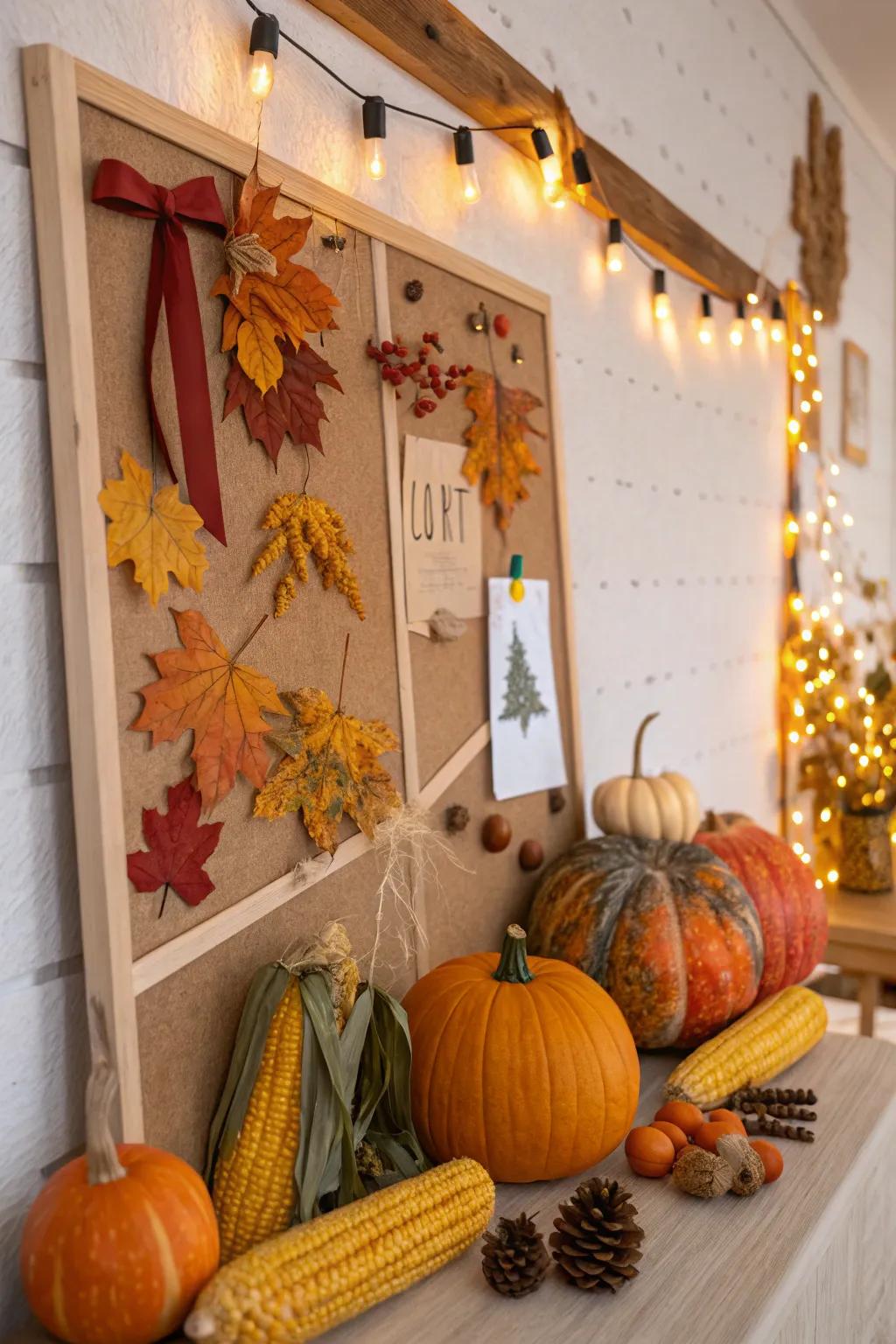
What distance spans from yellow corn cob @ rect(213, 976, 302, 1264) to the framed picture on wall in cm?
289

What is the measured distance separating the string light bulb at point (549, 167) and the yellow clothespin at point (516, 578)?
573 mm

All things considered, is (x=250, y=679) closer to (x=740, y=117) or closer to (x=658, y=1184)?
(x=658, y=1184)

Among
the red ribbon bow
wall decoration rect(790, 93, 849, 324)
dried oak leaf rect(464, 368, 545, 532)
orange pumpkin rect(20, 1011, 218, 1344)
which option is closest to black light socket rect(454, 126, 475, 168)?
dried oak leaf rect(464, 368, 545, 532)

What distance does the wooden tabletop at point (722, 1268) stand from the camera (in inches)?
37.2

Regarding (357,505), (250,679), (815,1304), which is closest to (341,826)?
(250,679)

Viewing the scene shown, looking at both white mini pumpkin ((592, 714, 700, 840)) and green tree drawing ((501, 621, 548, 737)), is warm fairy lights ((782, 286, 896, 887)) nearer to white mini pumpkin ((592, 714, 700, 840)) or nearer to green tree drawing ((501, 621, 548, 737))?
white mini pumpkin ((592, 714, 700, 840))

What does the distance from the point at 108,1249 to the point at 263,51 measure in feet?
3.50

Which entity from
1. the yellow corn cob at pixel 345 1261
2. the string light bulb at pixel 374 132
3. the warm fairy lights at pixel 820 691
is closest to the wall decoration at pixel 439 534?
the string light bulb at pixel 374 132

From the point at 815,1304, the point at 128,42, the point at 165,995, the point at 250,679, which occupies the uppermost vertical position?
the point at 128,42

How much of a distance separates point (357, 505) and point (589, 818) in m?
0.79

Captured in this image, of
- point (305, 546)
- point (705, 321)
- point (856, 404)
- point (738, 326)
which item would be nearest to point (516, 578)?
point (305, 546)

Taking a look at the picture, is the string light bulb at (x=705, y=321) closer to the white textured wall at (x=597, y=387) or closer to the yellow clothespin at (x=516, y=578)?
the white textured wall at (x=597, y=387)

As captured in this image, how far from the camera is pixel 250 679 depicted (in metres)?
1.11

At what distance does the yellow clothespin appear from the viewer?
5.14ft
